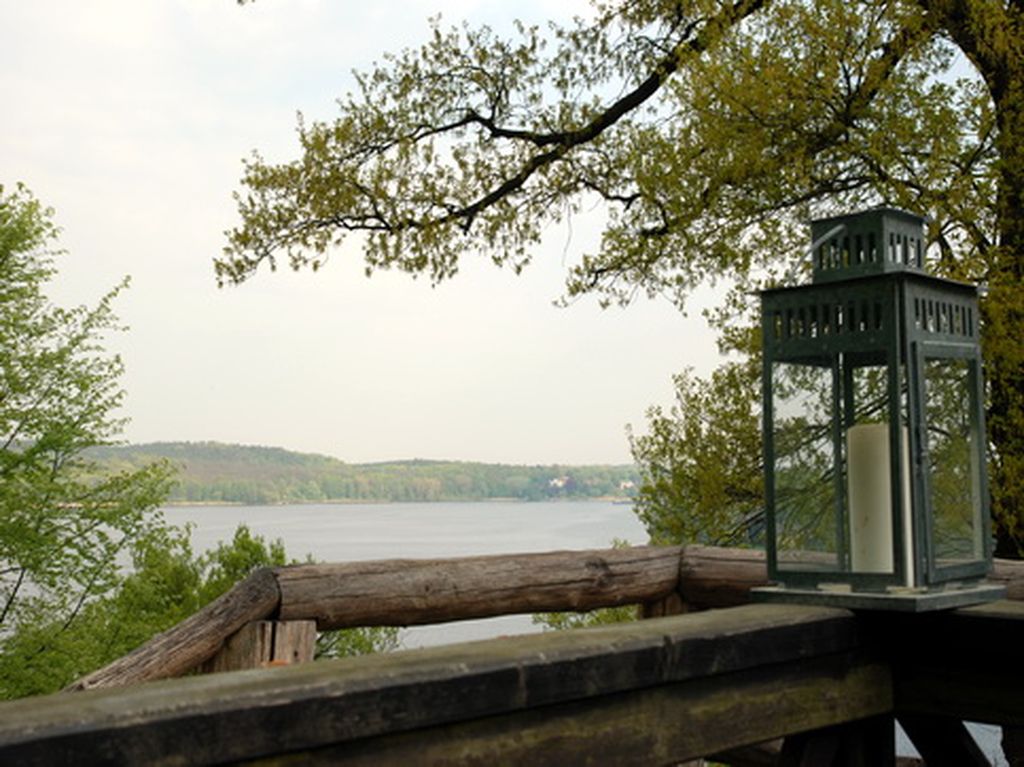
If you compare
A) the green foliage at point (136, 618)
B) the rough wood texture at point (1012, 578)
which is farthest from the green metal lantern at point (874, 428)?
the green foliage at point (136, 618)

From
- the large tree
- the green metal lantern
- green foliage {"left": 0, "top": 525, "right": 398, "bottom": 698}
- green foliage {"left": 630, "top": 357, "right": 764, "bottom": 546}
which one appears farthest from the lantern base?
green foliage {"left": 0, "top": 525, "right": 398, "bottom": 698}

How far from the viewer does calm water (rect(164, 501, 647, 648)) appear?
121ft

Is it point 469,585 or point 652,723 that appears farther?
point 469,585

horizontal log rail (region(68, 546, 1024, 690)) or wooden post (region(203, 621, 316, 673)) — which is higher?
horizontal log rail (region(68, 546, 1024, 690))

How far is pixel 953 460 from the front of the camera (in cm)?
207

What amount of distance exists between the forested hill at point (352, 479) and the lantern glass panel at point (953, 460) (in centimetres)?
2028

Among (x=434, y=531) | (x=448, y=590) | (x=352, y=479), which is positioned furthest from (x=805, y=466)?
(x=434, y=531)

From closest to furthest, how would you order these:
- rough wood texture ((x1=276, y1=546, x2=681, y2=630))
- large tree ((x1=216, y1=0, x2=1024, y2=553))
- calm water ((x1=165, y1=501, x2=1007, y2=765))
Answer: rough wood texture ((x1=276, y1=546, x2=681, y2=630)) < large tree ((x1=216, y1=0, x2=1024, y2=553)) < calm water ((x1=165, y1=501, x2=1007, y2=765))

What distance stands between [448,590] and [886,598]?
1671mm

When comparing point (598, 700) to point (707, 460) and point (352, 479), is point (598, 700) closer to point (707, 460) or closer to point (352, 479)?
point (707, 460)

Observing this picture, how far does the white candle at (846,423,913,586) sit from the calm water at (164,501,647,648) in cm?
2432

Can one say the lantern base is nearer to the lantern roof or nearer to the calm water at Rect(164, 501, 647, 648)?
the lantern roof

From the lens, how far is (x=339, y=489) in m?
30.3

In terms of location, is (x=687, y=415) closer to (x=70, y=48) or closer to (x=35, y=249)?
(x=35, y=249)
